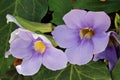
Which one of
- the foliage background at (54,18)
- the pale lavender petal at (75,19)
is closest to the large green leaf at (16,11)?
the foliage background at (54,18)

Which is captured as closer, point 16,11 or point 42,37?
point 42,37

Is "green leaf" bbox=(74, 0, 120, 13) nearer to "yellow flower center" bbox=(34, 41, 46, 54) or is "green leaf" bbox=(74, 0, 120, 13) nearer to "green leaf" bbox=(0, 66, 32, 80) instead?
"yellow flower center" bbox=(34, 41, 46, 54)

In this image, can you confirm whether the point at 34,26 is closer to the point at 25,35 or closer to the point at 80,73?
the point at 25,35

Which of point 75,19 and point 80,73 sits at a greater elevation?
Result: point 75,19

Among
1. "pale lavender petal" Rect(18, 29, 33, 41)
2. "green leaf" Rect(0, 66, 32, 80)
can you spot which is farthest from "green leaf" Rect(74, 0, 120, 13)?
"green leaf" Rect(0, 66, 32, 80)

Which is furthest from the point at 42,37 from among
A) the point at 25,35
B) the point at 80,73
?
the point at 80,73

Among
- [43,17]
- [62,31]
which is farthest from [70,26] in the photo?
[43,17]

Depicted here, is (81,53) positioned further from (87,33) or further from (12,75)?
(12,75)
